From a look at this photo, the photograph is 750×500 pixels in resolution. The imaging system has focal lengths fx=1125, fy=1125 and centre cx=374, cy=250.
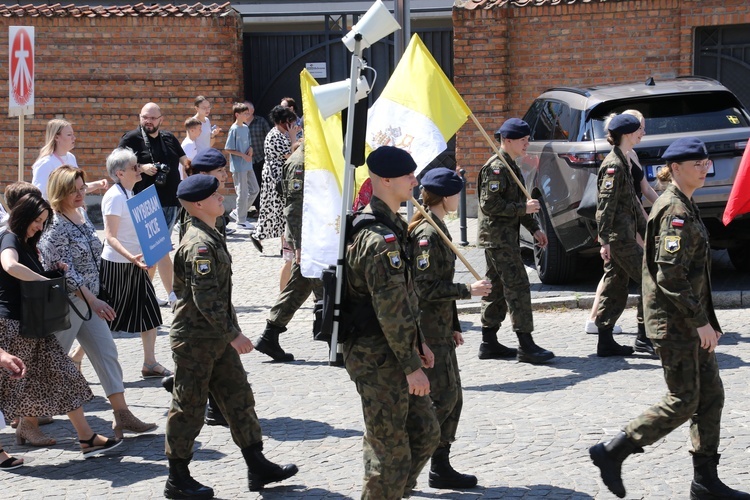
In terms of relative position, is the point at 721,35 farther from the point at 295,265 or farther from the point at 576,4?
the point at 295,265

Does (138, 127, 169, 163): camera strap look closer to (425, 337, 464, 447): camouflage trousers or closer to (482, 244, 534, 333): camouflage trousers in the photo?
(482, 244, 534, 333): camouflage trousers

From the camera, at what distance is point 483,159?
15688 millimetres

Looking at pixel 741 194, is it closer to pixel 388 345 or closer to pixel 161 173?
pixel 388 345

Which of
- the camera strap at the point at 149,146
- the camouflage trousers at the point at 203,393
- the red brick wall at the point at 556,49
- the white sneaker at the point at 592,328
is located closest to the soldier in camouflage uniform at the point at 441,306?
the camouflage trousers at the point at 203,393

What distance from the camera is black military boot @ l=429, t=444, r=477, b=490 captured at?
239 inches

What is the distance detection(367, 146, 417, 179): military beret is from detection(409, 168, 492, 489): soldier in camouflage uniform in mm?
1133

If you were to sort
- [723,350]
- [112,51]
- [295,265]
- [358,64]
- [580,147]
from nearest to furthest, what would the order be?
[358,64] → [723,350] → [295,265] → [580,147] → [112,51]

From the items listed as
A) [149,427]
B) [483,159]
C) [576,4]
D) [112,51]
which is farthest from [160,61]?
[149,427]

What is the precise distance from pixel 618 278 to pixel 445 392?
10.8 feet

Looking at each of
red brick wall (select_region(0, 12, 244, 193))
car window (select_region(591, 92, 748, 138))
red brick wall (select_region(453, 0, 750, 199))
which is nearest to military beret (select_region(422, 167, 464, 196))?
car window (select_region(591, 92, 748, 138))

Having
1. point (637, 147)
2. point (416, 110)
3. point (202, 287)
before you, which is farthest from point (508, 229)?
point (202, 287)

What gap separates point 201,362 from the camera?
6.08m

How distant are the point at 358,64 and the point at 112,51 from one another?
36.6ft

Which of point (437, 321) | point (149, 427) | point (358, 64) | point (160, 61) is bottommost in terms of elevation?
point (149, 427)
